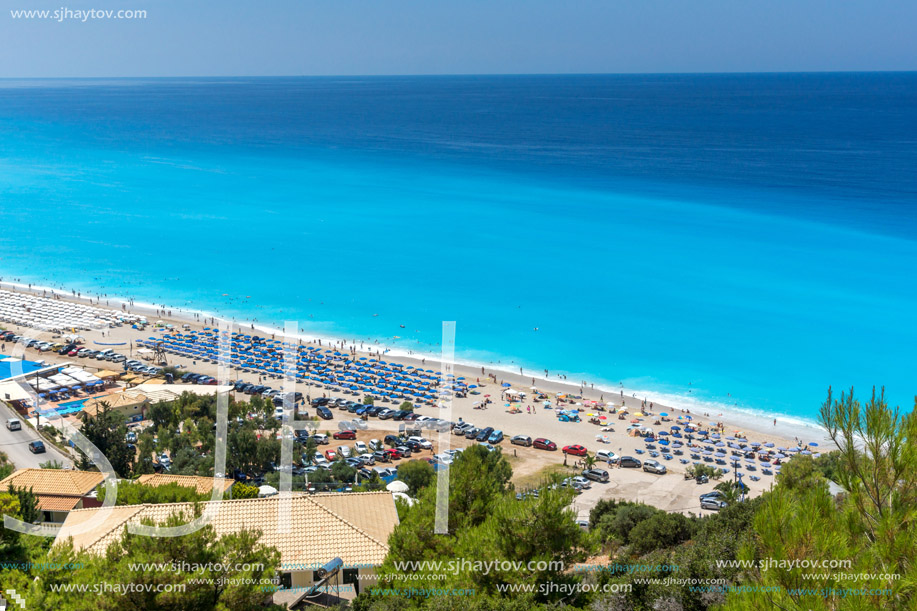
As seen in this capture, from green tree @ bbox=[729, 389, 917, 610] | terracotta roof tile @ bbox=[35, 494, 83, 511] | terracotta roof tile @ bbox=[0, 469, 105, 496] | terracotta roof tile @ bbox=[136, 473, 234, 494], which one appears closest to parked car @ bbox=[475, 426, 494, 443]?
terracotta roof tile @ bbox=[136, 473, 234, 494]

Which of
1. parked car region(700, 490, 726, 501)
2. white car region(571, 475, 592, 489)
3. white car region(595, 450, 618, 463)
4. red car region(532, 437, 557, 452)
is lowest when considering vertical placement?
parked car region(700, 490, 726, 501)

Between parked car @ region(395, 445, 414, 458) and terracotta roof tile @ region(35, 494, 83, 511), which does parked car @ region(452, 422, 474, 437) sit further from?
terracotta roof tile @ region(35, 494, 83, 511)

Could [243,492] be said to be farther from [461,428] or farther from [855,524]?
[461,428]

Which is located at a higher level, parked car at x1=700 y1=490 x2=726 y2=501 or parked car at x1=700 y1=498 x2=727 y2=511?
parked car at x1=700 y1=490 x2=726 y2=501

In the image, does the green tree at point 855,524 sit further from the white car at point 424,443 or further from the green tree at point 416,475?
the white car at point 424,443

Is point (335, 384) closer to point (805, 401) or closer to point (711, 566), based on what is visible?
point (805, 401)

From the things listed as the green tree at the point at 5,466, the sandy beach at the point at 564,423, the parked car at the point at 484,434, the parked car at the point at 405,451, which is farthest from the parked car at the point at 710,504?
the green tree at the point at 5,466

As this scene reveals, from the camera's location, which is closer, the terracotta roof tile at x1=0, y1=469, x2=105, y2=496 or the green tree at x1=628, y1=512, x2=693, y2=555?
the green tree at x1=628, y1=512, x2=693, y2=555
